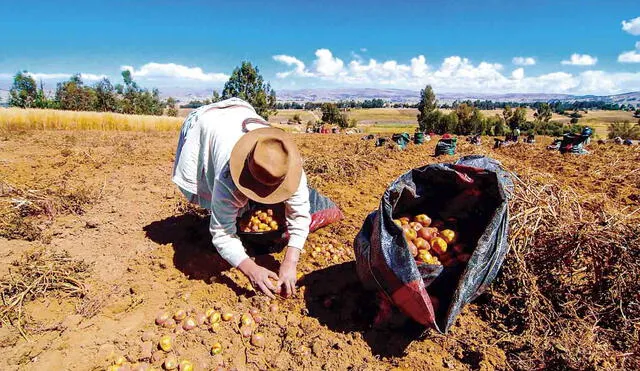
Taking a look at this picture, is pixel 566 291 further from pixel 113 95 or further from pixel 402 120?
pixel 402 120

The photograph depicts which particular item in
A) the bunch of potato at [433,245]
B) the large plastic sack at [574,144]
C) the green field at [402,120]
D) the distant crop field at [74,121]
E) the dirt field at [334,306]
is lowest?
the dirt field at [334,306]

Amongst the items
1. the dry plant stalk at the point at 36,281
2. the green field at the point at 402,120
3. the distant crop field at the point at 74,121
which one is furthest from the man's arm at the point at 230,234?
the green field at the point at 402,120

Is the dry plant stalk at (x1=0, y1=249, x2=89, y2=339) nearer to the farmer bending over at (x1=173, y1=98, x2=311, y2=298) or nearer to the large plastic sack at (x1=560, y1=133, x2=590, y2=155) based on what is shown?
the farmer bending over at (x1=173, y1=98, x2=311, y2=298)

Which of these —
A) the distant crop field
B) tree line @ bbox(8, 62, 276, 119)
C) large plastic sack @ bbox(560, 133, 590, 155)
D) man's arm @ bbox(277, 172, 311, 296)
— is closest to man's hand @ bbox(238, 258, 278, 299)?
man's arm @ bbox(277, 172, 311, 296)

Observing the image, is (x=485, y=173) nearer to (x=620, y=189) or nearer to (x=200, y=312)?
(x=200, y=312)

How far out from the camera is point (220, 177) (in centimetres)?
237

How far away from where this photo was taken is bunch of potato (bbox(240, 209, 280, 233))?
131 inches

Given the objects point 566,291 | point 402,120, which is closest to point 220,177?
point 566,291

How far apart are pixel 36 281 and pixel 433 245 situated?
314 cm

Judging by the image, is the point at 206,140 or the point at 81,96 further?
the point at 81,96

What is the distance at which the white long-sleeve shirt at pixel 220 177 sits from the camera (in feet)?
7.94

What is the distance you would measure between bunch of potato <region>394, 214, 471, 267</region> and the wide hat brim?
0.79 meters

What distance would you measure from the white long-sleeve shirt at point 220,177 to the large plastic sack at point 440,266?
0.54 meters

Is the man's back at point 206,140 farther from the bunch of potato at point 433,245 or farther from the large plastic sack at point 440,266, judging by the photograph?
the bunch of potato at point 433,245
